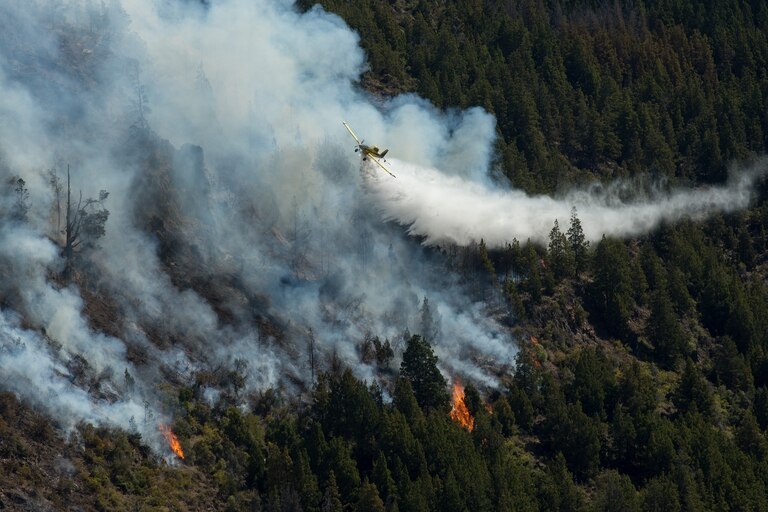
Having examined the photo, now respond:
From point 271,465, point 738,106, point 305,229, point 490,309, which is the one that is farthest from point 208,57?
point 738,106

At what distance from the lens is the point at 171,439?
106625 millimetres

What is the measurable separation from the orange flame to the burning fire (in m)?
20.9

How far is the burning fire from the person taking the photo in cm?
11875

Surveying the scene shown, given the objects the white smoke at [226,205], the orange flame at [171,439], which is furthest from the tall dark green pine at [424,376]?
the orange flame at [171,439]

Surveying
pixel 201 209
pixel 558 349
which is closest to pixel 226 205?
pixel 201 209

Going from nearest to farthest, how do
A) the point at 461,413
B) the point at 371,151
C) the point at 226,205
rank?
1. the point at 461,413
2. the point at 226,205
3. the point at 371,151

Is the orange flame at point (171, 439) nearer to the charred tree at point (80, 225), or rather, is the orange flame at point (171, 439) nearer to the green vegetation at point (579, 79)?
the charred tree at point (80, 225)

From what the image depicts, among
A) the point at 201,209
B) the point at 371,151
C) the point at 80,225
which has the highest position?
the point at 371,151

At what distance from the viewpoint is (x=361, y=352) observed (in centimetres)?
12325

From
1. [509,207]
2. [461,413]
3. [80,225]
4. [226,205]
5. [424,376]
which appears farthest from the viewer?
[509,207]

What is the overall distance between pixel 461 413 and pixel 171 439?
23.3m

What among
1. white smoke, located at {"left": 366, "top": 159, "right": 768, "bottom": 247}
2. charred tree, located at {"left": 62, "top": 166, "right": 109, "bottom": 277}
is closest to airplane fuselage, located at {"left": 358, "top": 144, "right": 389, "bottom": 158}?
white smoke, located at {"left": 366, "top": 159, "right": 768, "bottom": 247}

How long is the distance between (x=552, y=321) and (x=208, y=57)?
3707 centimetres

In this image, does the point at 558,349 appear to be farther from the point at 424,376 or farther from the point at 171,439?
the point at 171,439
